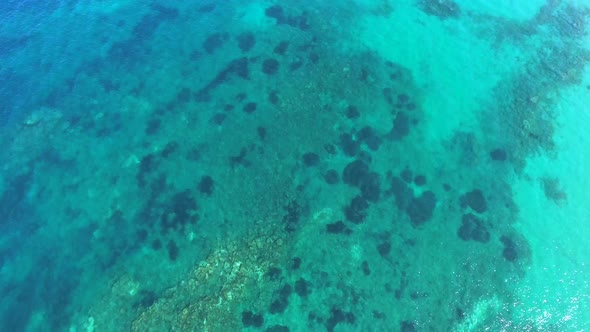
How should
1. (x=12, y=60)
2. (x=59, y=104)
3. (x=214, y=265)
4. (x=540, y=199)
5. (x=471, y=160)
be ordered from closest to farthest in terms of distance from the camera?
(x=214, y=265), (x=540, y=199), (x=471, y=160), (x=59, y=104), (x=12, y=60)

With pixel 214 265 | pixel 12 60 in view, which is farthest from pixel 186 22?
pixel 214 265

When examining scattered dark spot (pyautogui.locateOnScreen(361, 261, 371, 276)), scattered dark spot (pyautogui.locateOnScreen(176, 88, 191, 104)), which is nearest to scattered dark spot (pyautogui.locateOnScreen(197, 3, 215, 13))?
scattered dark spot (pyautogui.locateOnScreen(176, 88, 191, 104))

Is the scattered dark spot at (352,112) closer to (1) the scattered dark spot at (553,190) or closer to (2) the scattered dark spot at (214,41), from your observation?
(1) the scattered dark spot at (553,190)

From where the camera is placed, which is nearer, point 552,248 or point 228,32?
point 552,248

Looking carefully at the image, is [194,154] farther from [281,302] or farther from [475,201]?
[475,201]

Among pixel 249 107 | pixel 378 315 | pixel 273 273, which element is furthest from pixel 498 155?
pixel 249 107

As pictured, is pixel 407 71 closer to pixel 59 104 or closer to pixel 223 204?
pixel 223 204
